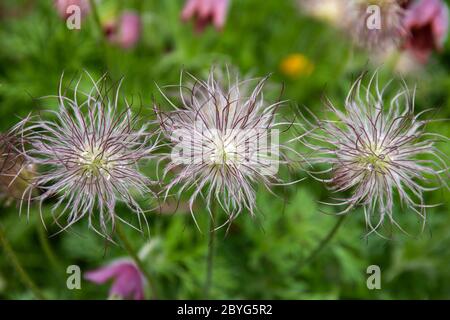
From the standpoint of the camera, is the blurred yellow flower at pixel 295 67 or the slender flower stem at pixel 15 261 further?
the blurred yellow flower at pixel 295 67

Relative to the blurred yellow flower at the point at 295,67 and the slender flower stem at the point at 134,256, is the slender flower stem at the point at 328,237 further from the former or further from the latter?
the blurred yellow flower at the point at 295,67

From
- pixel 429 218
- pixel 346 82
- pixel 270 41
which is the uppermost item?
pixel 270 41

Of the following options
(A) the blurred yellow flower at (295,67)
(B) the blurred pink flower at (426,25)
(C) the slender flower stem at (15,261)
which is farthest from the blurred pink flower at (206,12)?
(C) the slender flower stem at (15,261)

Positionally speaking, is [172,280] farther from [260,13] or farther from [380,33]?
[260,13]

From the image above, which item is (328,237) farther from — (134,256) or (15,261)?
(15,261)

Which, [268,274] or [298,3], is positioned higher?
[298,3]

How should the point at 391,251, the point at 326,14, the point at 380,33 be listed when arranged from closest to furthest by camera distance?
the point at 380,33
the point at 391,251
the point at 326,14
